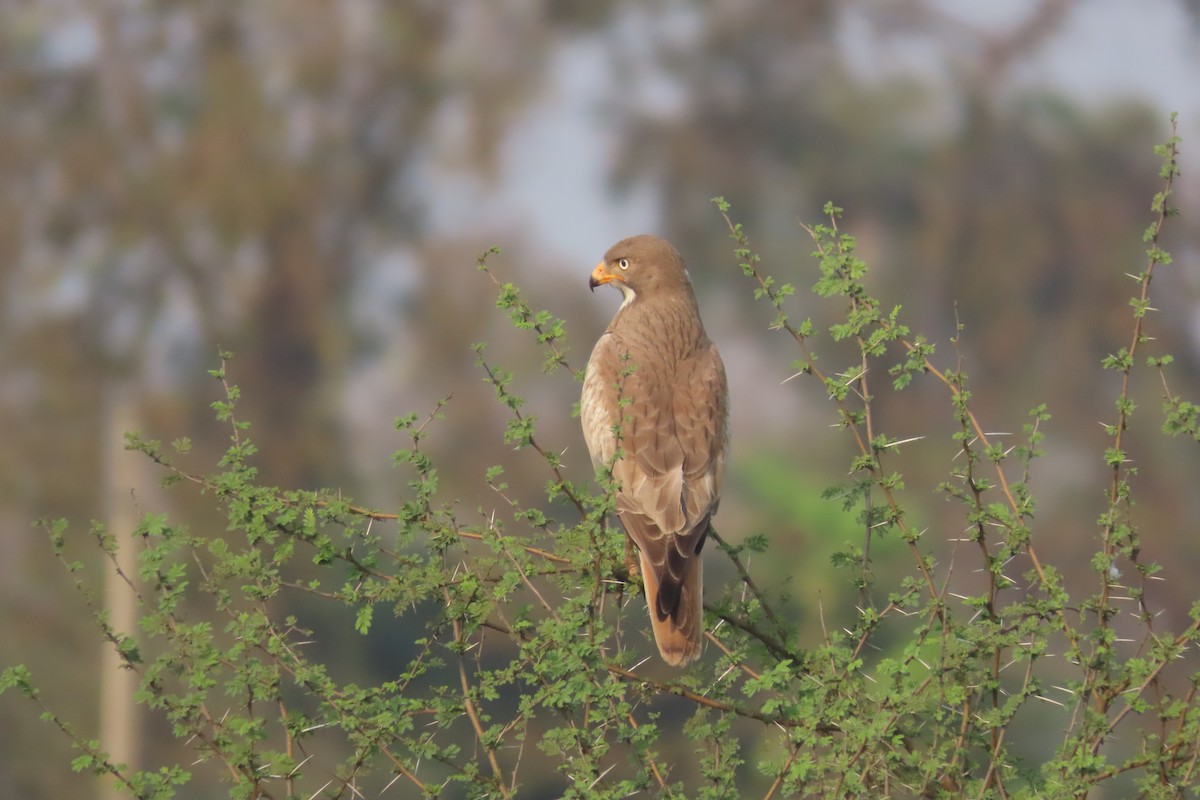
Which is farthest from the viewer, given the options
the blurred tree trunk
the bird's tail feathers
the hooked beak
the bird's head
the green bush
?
the blurred tree trunk

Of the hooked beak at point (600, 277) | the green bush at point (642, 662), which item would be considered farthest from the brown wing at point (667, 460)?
A: the hooked beak at point (600, 277)

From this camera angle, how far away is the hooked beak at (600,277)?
4.59 meters

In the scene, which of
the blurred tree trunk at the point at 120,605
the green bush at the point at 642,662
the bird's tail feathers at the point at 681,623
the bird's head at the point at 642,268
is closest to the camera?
the green bush at the point at 642,662

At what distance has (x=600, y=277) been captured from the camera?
4.60 m

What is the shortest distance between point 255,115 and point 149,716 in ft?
19.2

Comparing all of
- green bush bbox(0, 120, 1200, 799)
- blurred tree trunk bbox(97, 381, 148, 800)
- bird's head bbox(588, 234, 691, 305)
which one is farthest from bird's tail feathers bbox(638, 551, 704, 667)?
blurred tree trunk bbox(97, 381, 148, 800)

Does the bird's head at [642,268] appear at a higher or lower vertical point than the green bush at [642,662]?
higher

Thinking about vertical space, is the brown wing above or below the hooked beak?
below

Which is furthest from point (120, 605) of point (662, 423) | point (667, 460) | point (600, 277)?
point (667, 460)

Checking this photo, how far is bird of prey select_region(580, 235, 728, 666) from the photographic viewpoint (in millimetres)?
3309

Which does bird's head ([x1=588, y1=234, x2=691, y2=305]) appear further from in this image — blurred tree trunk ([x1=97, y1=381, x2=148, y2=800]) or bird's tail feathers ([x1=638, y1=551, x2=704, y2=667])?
blurred tree trunk ([x1=97, y1=381, x2=148, y2=800])

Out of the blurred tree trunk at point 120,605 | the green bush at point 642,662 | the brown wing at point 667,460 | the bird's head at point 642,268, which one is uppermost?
the blurred tree trunk at point 120,605

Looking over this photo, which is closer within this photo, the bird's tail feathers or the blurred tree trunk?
the bird's tail feathers

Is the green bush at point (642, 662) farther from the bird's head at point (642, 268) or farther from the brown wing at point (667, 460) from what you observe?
the bird's head at point (642, 268)
